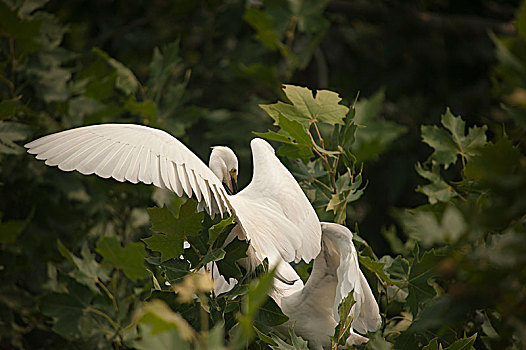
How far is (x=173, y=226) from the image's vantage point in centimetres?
65

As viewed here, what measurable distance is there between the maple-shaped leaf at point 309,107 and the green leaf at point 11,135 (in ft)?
1.54

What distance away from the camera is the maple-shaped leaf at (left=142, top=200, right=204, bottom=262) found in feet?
2.11

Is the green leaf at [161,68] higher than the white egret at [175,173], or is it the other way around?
the white egret at [175,173]

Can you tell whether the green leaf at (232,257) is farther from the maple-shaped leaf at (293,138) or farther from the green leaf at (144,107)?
the green leaf at (144,107)

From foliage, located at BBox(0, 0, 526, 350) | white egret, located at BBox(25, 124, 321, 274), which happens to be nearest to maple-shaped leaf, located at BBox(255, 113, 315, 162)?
foliage, located at BBox(0, 0, 526, 350)

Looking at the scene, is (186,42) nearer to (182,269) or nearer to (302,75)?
(302,75)

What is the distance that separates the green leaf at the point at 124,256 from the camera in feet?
3.45

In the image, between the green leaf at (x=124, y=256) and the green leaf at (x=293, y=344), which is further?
the green leaf at (x=124, y=256)

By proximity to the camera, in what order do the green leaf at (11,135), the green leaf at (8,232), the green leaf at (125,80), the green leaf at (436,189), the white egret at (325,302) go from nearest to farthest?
the white egret at (325,302) < the green leaf at (436,189) < the green leaf at (11,135) < the green leaf at (8,232) < the green leaf at (125,80)

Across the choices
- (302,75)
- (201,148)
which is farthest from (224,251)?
(302,75)

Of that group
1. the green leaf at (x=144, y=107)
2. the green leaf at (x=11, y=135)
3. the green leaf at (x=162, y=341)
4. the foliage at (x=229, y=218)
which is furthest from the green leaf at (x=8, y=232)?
the green leaf at (x=162, y=341)

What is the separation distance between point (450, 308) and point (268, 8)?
1278 millimetres

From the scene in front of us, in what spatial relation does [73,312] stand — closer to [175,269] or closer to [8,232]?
[8,232]

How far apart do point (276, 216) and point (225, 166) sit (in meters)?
0.19
